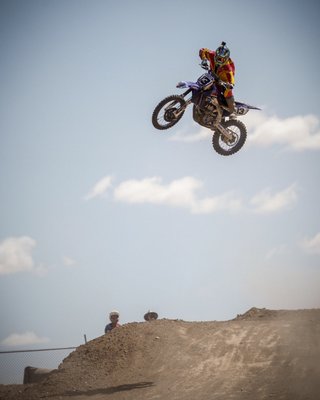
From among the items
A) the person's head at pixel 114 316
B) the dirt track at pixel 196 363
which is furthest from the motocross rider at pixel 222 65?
the person's head at pixel 114 316

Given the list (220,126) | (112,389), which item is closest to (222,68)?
(220,126)

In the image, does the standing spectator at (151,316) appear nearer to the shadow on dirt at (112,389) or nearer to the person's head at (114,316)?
the person's head at (114,316)

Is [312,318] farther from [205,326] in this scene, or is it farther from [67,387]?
[67,387]

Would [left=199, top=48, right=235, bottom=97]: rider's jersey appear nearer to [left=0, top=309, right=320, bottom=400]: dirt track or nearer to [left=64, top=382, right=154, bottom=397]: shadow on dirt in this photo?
[left=0, top=309, right=320, bottom=400]: dirt track

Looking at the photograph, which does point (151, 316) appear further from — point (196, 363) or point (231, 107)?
point (231, 107)

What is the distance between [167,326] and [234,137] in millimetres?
5893

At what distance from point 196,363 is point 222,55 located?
294 inches

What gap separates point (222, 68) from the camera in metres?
9.95

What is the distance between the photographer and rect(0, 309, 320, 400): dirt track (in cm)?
777

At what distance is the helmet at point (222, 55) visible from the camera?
31.6 ft

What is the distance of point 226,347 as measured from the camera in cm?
979

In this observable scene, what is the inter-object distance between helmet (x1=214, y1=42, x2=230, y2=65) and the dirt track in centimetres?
695

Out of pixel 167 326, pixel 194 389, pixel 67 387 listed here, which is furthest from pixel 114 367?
pixel 194 389

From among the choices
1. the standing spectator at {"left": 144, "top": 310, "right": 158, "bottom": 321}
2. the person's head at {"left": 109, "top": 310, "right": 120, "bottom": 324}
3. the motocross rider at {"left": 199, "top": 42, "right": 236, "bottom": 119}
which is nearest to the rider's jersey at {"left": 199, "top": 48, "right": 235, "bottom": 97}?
the motocross rider at {"left": 199, "top": 42, "right": 236, "bottom": 119}
